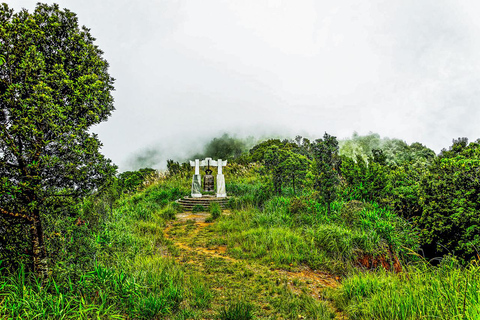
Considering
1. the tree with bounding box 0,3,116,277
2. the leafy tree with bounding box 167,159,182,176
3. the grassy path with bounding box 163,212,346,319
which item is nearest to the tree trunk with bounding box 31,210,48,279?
the tree with bounding box 0,3,116,277

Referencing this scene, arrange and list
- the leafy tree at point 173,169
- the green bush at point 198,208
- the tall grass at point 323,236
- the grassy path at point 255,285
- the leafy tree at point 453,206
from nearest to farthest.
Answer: the grassy path at point 255,285 → the leafy tree at point 453,206 → the tall grass at point 323,236 → the green bush at point 198,208 → the leafy tree at point 173,169

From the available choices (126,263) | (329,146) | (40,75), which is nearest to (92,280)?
(126,263)

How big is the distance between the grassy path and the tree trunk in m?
1.95

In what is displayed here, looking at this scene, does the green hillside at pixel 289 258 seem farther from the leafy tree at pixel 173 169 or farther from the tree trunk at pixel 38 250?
the leafy tree at pixel 173 169

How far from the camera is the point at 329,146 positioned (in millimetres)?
7098

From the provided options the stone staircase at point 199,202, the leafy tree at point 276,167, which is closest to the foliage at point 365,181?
the leafy tree at point 276,167

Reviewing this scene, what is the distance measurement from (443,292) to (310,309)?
1.59 metres

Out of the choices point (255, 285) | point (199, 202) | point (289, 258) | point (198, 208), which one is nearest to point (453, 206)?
point (289, 258)

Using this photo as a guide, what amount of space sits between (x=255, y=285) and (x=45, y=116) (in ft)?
12.8

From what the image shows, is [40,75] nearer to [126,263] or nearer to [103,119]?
[103,119]

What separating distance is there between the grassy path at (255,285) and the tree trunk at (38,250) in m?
1.95

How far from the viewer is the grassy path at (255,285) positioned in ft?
10.8

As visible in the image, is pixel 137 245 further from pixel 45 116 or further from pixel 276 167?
pixel 276 167

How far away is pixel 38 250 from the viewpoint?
2.73m
